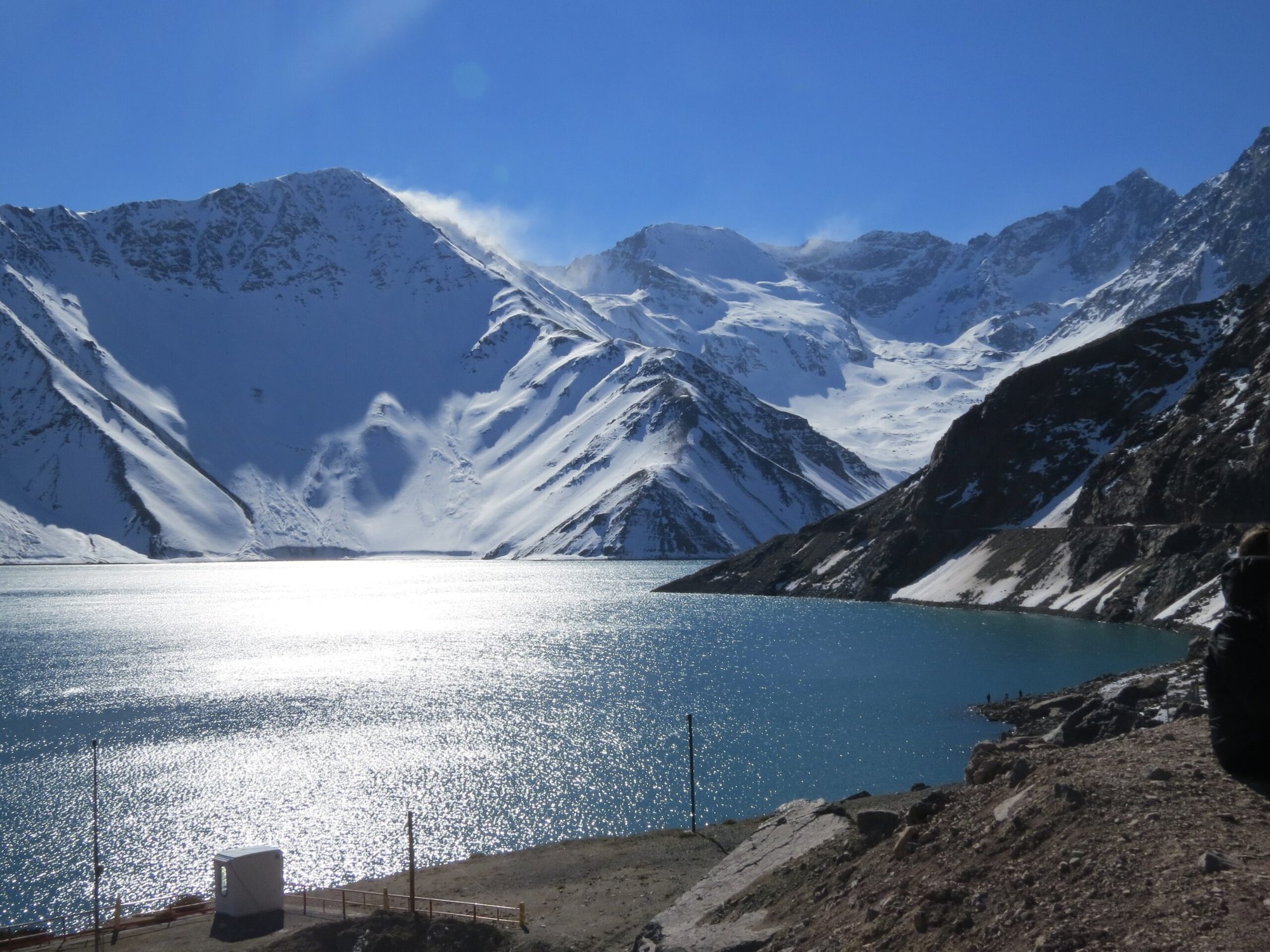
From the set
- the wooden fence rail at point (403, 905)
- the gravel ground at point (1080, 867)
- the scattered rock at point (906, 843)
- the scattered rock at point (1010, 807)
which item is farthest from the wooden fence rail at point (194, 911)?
the scattered rock at point (1010, 807)

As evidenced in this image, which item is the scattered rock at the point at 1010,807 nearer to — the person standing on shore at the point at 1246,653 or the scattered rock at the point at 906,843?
the scattered rock at the point at 906,843

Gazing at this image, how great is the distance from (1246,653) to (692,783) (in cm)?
3090

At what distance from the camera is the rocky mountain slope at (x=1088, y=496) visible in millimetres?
106375

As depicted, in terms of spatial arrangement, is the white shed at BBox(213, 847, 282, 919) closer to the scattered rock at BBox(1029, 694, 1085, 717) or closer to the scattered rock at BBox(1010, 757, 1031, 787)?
the scattered rock at BBox(1010, 757, 1031, 787)

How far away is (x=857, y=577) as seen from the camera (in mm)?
153625

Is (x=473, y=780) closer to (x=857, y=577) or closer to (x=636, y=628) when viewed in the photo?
(x=636, y=628)

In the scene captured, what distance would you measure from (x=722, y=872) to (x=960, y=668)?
65126 millimetres

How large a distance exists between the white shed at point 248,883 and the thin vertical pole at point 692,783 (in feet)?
48.7

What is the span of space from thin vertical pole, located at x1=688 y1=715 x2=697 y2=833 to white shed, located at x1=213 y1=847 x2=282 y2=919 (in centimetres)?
1483

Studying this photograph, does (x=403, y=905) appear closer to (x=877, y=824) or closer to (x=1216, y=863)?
(x=877, y=824)

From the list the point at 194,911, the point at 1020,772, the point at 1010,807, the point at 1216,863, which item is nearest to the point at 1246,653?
the point at 1216,863

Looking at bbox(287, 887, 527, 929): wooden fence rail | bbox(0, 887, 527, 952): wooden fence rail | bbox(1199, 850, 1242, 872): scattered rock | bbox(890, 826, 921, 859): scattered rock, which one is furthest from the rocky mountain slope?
bbox(1199, 850, 1242, 872): scattered rock

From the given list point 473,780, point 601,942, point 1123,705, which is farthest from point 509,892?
point 1123,705

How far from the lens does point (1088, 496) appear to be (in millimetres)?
128625
